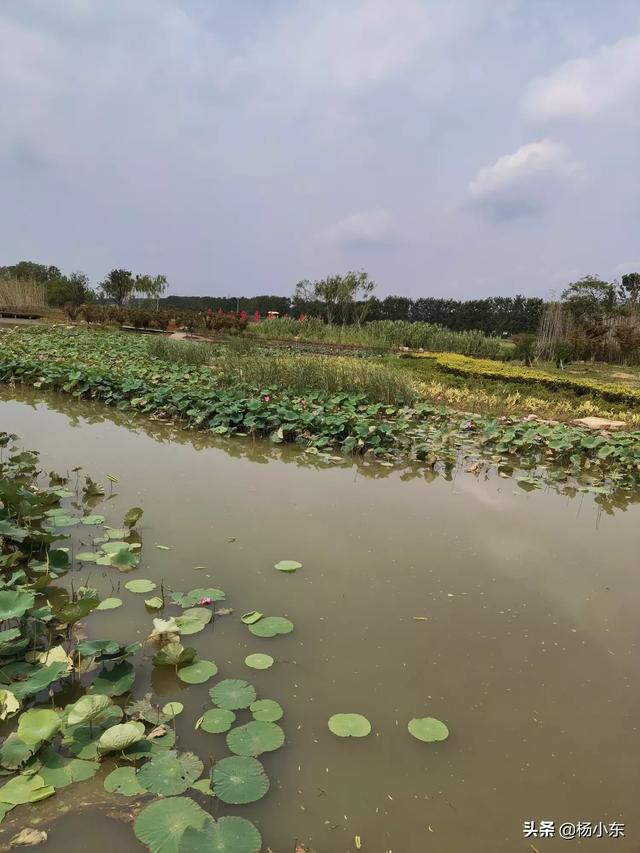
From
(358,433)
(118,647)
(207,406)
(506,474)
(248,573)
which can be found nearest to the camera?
(118,647)

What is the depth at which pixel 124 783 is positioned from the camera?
1.38 m

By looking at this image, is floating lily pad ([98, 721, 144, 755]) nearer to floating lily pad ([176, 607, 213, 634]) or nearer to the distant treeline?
floating lily pad ([176, 607, 213, 634])

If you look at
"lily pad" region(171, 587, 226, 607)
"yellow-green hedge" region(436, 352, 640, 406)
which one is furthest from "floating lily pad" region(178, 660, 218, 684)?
"yellow-green hedge" region(436, 352, 640, 406)

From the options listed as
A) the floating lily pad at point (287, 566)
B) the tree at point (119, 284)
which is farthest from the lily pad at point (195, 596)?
the tree at point (119, 284)

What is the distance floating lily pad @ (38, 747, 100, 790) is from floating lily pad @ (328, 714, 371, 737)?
2.24ft

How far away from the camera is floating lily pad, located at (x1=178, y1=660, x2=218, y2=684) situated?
180 cm

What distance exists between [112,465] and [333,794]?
3.38m

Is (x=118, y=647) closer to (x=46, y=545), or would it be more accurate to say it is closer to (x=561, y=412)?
(x=46, y=545)

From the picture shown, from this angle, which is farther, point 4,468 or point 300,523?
point 4,468

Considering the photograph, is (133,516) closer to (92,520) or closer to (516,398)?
(92,520)

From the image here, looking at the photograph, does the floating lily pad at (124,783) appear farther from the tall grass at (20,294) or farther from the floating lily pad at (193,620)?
the tall grass at (20,294)

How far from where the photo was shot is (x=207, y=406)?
591 centimetres

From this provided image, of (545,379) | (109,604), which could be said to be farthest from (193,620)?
(545,379)

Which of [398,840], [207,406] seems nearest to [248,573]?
[398,840]
